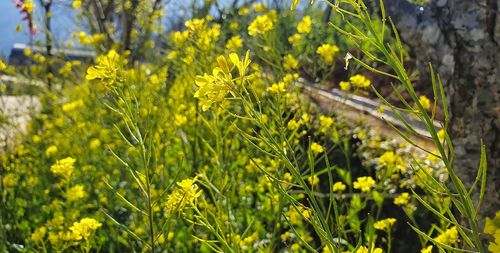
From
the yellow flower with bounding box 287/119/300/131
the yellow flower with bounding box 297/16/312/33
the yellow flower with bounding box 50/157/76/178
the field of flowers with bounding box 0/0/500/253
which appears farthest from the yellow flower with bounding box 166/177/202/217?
the yellow flower with bounding box 297/16/312/33

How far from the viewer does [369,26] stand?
78 cm

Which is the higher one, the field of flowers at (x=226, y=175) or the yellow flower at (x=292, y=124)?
the yellow flower at (x=292, y=124)

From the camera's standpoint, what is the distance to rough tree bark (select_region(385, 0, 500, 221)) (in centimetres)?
179

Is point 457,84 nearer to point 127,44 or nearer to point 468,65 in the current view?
point 468,65

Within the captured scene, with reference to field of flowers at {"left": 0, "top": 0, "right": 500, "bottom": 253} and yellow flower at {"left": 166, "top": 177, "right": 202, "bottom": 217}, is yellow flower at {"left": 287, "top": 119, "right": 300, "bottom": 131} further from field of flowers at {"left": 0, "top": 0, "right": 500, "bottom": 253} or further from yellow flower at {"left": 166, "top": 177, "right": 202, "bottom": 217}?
yellow flower at {"left": 166, "top": 177, "right": 202, "bottom": 217}

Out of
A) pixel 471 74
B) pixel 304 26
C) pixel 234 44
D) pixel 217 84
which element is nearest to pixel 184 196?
pixel 217 84

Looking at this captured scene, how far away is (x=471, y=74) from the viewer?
→ 1830mm

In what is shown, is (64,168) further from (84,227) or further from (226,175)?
(226,175)

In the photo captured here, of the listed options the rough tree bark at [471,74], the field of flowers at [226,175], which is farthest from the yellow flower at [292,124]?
the rough tree bark at [471,74]

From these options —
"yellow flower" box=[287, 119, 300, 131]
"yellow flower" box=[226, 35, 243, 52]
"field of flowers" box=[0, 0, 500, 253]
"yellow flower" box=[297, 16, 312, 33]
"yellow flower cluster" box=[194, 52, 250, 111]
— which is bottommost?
"field of flowers" box=[0, 0, 500, 253]

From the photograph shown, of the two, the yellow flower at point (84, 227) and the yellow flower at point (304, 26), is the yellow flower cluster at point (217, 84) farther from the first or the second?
the yellow flower at point (304, 26)

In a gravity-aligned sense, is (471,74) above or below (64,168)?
above

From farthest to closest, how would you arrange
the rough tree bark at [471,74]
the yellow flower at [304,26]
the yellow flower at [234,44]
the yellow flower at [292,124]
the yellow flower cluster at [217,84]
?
the yellow flower at [234,44]
the yellow flower at [304,26]
the yellow flower at [292,124]
the rough tree bark at [471,74]
the yellow flower cluster at [217,84]

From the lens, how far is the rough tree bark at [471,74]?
5.89 ft
